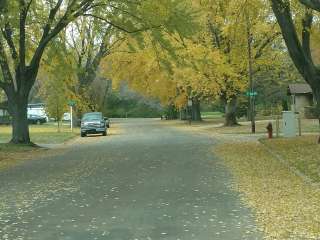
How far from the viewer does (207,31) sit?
160 feet

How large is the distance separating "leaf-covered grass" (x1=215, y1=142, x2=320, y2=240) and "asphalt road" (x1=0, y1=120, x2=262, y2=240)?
30 centimetres

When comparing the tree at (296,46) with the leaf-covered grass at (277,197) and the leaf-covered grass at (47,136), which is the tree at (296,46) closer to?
the leaf-covered grass at (277,197)

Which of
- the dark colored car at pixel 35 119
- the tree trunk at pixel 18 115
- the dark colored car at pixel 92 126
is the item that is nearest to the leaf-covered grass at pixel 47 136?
the dark colored car at pixel 92 126

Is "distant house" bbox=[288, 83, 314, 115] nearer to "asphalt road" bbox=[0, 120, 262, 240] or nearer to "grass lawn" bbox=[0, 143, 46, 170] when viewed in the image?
"grass lawn" bbox=[0, 143, 46, 170]

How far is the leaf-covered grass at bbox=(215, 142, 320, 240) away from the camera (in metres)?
9.21

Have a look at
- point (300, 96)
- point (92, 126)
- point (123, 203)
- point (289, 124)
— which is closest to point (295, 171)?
point (123, 203)

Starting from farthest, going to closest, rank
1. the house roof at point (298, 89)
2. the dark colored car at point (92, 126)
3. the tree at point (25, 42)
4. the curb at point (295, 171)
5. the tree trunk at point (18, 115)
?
the house roof at point (298, 89)
the dark colored car at point (92, 126)
the tree trunk at point (18, 115)
the tree at point (25, 42)
the curb at point (295, 171)

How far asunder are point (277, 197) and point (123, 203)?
304 centimetres

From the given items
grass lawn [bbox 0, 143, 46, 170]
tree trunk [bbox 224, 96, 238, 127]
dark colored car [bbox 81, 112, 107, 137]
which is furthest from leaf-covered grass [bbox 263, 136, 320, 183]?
tree trunk [bbox 224, 96, 238, 127]

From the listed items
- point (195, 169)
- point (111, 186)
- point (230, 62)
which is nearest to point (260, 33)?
point (230, 62)

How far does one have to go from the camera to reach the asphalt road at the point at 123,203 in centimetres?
908

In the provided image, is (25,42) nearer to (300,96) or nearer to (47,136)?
(47,136)

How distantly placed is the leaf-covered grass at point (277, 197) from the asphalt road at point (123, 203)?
0.30 metres

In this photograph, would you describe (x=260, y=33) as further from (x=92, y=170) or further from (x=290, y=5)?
(x=92, y=170)
